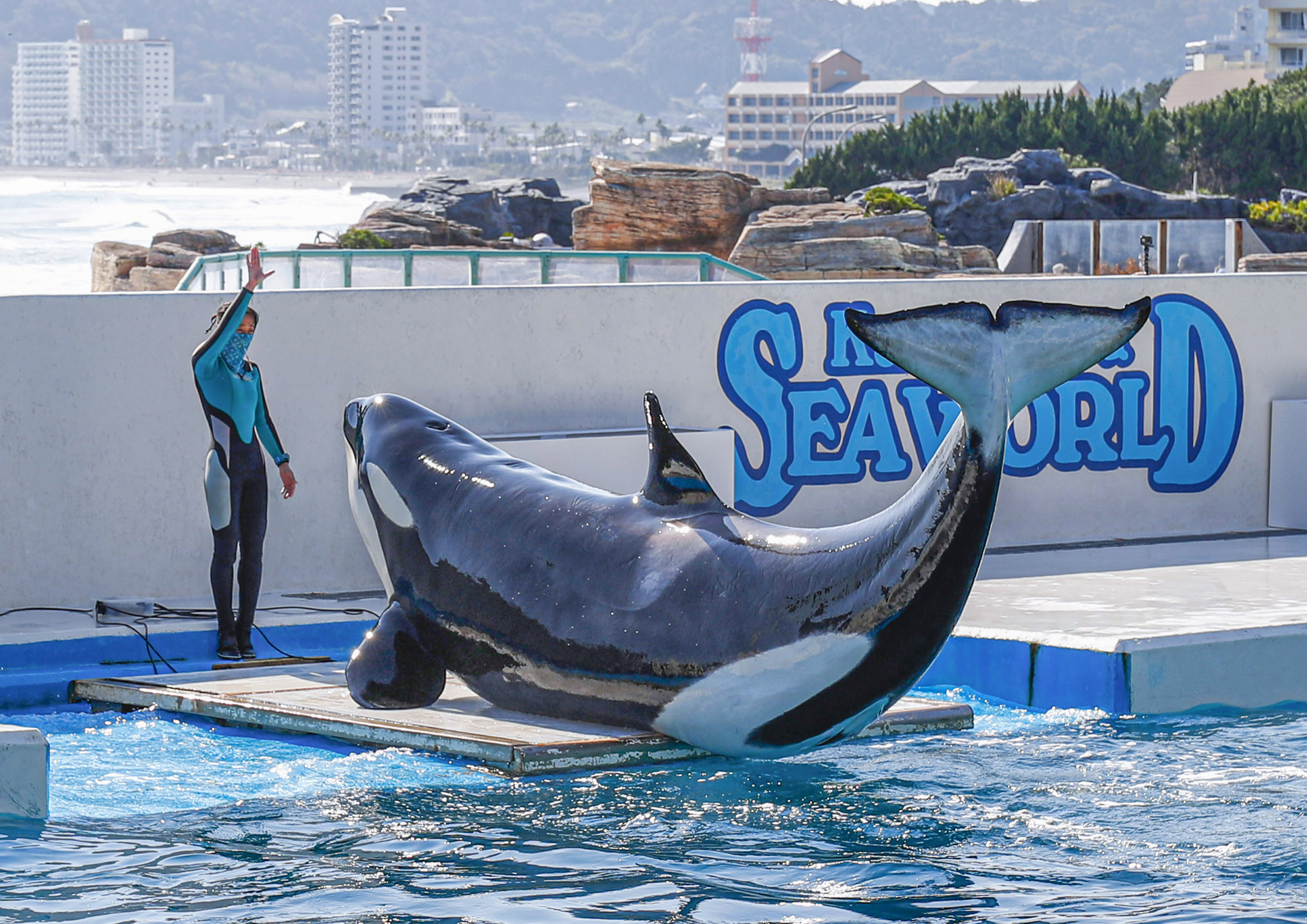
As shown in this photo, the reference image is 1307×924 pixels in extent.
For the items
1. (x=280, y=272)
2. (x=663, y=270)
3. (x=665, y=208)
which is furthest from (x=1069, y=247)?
(x=280, y=272)

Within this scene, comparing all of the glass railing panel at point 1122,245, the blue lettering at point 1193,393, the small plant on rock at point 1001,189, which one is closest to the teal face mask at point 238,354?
the blue lettering at point 1193,393

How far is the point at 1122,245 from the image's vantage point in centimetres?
2494

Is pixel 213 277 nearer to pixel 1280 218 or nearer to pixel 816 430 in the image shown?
pixel 816 430

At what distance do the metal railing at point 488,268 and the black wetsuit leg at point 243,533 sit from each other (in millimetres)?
4981

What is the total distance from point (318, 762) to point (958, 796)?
2.52 metres

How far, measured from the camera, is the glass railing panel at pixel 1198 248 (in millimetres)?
24641

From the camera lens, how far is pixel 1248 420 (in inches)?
502

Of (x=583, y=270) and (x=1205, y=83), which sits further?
(x=1205, y=83)

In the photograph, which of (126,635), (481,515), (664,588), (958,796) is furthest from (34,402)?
(958,796)

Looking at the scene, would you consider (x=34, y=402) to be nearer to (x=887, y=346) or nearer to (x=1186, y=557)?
(x=887, y=346)

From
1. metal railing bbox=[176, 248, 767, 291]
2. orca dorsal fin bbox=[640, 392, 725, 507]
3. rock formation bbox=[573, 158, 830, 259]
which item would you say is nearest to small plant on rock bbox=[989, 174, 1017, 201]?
rock formation bbox=[573, 158, 830, 259]

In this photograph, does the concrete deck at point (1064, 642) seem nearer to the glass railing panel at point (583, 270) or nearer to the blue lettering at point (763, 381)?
the blue lettering at point (763, 381)

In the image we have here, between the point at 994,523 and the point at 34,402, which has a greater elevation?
the point at 34,402

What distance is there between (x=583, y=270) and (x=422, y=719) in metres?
7.10
